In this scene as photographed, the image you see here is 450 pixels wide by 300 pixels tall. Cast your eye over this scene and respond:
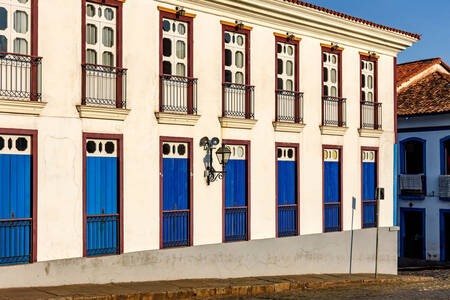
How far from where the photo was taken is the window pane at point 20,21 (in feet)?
42.3

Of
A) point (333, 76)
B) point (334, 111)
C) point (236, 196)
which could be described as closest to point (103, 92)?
point (236, 196)

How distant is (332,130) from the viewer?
19750 millimetres

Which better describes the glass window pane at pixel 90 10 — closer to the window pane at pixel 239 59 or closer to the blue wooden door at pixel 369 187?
the window pane at pixel 239 59

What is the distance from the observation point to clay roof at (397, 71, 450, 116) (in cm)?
2797

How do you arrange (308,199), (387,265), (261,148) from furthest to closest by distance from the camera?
(387,265) → (308,199) → (261,148)

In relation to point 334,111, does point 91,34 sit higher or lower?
higher

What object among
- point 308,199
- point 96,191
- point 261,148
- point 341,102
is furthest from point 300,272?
point 96,191

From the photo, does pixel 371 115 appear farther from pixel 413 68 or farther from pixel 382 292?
pixel 413 68

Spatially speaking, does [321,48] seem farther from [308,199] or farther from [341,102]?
[308,199]

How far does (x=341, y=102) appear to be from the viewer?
66.4 ft

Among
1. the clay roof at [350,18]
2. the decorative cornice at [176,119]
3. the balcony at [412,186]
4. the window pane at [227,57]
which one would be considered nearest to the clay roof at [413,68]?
the balcony at [412,186]

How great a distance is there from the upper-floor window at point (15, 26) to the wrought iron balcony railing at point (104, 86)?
1.35 meters

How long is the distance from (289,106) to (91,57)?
6537 millimetres

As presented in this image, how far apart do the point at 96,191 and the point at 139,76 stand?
2800 millimetres
